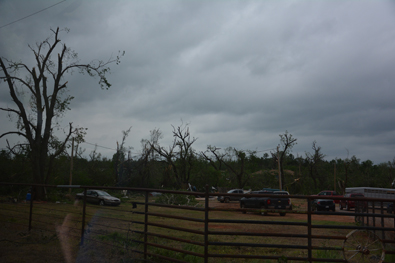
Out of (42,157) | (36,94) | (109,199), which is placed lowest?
(109,199)

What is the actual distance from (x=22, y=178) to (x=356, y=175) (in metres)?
55.7

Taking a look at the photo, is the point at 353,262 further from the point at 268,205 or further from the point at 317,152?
the point at 317,152

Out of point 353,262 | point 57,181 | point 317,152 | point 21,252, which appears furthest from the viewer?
point 317,152

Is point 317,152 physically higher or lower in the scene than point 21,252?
higher

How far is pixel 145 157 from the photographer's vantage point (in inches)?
2184

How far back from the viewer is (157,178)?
5634 centimetres

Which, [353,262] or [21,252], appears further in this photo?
[21,252]

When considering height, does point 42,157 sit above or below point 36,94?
below

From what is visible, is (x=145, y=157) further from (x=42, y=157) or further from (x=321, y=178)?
(x=321, y=178)

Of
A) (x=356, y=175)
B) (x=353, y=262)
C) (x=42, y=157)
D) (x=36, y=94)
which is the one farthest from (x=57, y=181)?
(x=356, y=175)

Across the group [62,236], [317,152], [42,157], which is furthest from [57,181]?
[317,152]

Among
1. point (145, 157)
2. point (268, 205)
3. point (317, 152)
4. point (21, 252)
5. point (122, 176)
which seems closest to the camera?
point (21, 252)

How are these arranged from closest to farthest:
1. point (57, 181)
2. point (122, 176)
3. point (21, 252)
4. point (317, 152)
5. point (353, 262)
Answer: point (353, 262), point (21, 252), point (57, 181), point (122, 176), point (317, 152)

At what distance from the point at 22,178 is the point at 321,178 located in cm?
5191
